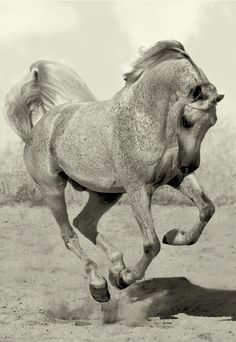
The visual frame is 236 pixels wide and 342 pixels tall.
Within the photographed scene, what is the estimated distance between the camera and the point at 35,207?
10.3m

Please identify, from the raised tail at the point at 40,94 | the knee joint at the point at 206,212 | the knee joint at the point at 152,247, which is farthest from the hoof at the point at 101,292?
the raised tail at the point at 40,94

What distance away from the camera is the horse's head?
16.2 ft

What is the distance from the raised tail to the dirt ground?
1.61 m

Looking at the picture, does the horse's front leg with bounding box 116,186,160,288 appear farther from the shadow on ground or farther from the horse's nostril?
the shadow on ground

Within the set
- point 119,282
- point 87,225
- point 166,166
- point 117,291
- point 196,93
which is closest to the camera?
point 196,93

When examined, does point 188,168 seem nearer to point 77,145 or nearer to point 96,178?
point 96,178

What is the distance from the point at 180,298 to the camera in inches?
264

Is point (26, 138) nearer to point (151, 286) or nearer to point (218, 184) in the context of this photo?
point (151, 286)

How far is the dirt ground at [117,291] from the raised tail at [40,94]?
161 centimetres

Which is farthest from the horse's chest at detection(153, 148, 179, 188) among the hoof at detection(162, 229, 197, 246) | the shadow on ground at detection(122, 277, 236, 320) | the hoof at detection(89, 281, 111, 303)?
the shadow on ground at detection(122, 277, 236, 320)

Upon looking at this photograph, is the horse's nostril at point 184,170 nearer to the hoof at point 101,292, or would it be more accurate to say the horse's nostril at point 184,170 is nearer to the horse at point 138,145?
the horse at point 138,145

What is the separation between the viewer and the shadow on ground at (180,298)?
6.31m

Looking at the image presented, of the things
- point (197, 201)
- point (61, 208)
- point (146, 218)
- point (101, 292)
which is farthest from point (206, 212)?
point (61, 208)

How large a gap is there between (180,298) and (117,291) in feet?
2.45
